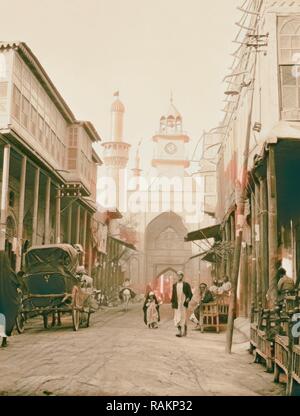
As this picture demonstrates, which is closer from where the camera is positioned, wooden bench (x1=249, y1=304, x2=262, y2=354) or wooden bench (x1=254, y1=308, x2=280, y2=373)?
wooden bench (x1=254, y1=308, x2=280, y2=373)

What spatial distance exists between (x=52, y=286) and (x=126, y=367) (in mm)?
5146

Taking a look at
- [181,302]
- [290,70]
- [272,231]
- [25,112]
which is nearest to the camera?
[272,231]

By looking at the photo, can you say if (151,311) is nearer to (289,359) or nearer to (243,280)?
(243,280)

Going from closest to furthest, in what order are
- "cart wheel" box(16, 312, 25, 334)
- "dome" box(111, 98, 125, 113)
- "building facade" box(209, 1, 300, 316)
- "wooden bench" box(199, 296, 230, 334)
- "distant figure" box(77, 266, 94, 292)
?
"building facade" box(209, 1, 300, 316), "dome" box(111, 98, 125, 113), "cart wheel" box(16, 312, 25, 334), "wooden bench" box(199, 296, 230, 334), "distant figure" box(77, 266, 94, 292)

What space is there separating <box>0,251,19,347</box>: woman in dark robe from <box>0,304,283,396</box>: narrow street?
0.34 meters

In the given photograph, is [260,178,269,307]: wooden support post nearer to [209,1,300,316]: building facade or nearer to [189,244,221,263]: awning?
[209,1,300,316]: building facade

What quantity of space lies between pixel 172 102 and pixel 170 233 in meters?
14.5

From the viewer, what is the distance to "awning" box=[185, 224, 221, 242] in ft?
57.4

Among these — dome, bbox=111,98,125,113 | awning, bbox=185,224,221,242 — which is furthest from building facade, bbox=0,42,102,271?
awning, bbox=185,224,221,242

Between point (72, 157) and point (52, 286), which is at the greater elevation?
point (72, 157)

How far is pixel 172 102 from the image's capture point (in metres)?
8.48

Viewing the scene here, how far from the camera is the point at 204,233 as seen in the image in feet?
60.2

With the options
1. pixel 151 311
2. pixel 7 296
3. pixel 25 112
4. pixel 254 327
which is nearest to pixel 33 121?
pixel 25 112
